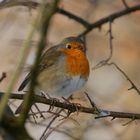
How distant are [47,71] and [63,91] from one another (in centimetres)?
17

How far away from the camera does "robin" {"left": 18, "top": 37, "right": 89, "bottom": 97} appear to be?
2820 millimetres

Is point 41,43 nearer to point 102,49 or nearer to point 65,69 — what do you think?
point 65,69

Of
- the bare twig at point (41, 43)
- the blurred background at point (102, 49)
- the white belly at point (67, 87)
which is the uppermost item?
the bare twig at point (41, 43)

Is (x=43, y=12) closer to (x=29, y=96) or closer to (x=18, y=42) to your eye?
(x=29, y=96)

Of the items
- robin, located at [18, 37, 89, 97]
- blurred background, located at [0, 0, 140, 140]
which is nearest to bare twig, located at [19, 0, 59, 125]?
robin, located at [18, 37, 89, 97]

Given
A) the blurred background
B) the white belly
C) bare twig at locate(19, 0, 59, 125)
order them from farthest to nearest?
the blurred background
the white belly
bare twig at locate(19, 0, 59, 125)

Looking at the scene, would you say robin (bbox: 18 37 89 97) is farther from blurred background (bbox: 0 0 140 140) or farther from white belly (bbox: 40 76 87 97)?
blurred background (bbox: 0 0 140 140)

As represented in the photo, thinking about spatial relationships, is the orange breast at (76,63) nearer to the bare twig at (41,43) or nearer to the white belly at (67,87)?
the white belly at (67,87)

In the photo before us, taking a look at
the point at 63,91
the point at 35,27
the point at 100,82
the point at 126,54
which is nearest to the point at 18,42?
the point at 63,91

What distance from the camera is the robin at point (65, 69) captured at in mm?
2820

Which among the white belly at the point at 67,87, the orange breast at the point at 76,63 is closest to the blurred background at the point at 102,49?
the orange breast at the point at 76,63

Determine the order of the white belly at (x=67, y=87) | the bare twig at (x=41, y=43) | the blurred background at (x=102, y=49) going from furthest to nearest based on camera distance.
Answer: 1. the blurred background at (x=102, y=49)
2. the white belly at (x=67, y=87)
3. the bare twig at (x=41, y=43)

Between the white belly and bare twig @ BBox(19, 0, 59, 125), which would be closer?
bare twig @ BBox(19, 0, 59, 125)

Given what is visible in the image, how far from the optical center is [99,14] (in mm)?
6488
